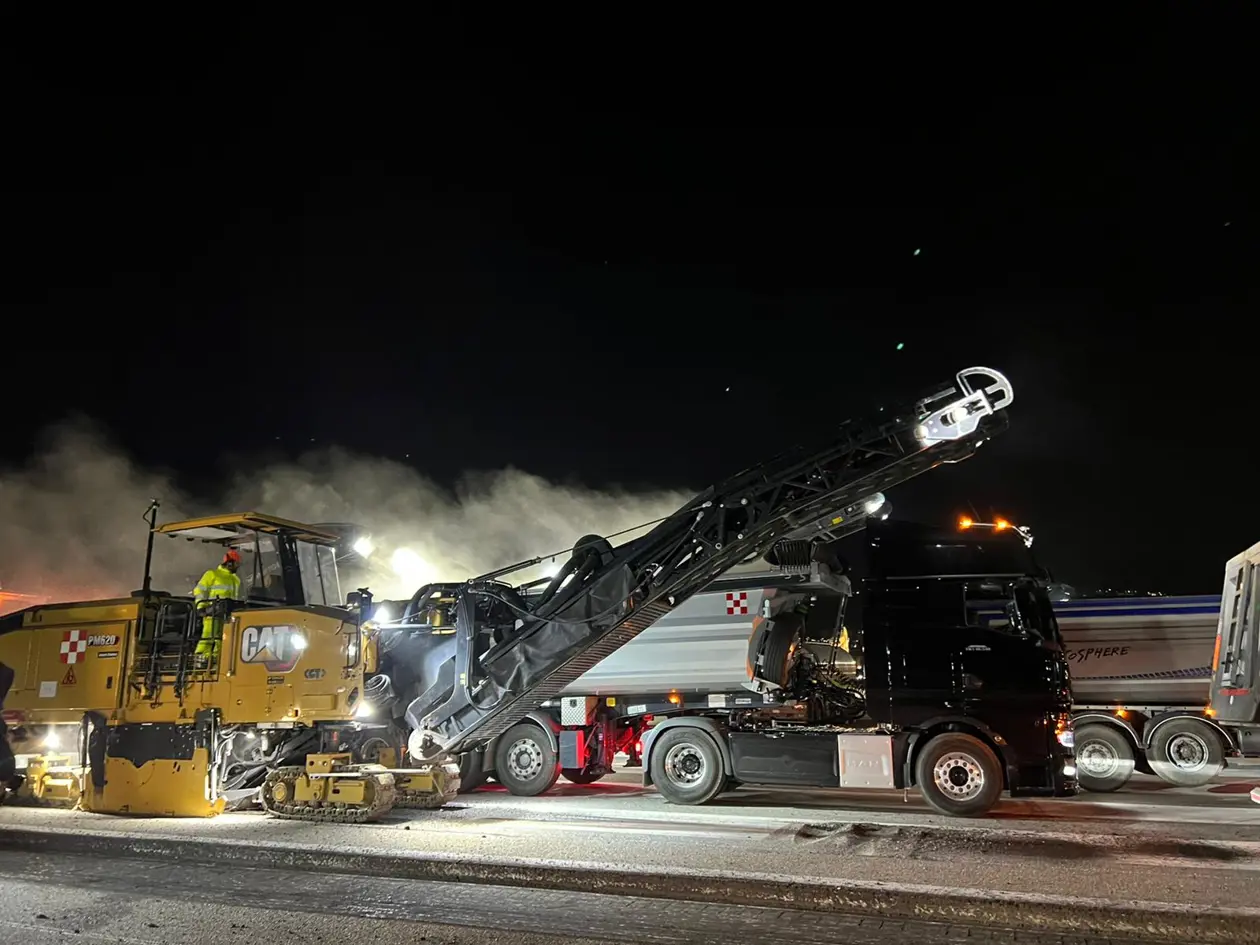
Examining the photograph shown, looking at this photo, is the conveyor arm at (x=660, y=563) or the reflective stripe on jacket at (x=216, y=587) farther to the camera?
the reflective stripe on jacket at (x=216, y=587)

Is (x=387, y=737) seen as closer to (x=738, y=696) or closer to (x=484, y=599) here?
(x=484, y=599)

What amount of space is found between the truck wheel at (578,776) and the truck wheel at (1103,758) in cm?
710

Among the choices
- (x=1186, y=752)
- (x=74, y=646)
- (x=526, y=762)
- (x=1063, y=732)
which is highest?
(x=74, y=646)

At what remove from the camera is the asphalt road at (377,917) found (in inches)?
211

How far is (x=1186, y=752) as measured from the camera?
14055mm

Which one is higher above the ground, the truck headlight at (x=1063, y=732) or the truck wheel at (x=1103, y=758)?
the truck headlight at (x=1063, y=732)

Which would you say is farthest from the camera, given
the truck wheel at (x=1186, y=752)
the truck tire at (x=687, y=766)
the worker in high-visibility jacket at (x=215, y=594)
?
the truck wheel at (x=1186, y=752)

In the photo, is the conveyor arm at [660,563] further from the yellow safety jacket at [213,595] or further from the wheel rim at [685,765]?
the yellow safety jacket at [213,595]

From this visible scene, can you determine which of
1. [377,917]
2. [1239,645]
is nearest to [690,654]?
[1239,645]

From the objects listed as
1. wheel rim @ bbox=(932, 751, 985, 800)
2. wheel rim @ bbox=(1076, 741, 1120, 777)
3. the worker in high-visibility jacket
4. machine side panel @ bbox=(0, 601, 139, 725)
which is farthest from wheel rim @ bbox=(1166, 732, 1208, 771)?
machine side panel @ bbox=(0, 601, 139, 725)

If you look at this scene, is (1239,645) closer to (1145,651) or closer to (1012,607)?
(1012,607)

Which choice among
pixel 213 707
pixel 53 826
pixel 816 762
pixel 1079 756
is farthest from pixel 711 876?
pixel 1079 756

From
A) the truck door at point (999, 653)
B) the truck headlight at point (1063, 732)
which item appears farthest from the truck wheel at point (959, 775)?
the truck headlight at point (1063, 732)

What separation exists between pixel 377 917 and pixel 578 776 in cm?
727
